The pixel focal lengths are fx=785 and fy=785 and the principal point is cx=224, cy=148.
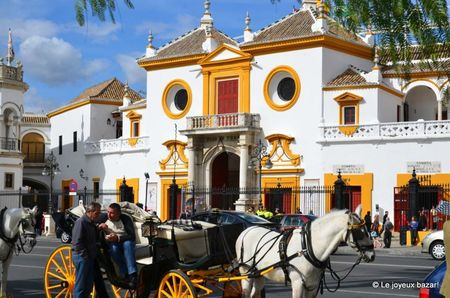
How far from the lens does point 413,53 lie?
14180mm

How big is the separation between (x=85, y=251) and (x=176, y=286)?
133cm

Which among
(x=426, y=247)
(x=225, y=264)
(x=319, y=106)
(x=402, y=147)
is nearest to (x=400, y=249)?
(x=426, y=247)

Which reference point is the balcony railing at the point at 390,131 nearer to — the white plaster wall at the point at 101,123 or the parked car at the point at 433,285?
the white plaster wall at the point at 101,123

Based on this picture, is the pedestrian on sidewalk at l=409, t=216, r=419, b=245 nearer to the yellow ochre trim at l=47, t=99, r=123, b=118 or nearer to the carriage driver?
the carriage driver

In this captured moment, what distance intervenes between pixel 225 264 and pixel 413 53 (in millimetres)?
5540

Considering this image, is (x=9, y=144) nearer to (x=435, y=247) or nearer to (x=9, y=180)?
(x=9, y=180)

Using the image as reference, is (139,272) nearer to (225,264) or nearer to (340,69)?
(225,264)

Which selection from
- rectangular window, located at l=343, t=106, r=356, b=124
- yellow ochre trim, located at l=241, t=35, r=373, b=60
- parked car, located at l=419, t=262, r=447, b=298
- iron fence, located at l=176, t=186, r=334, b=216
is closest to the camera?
parked car, located at l=419, t=262, r=447, b=298

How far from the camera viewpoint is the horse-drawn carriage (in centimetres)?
1000

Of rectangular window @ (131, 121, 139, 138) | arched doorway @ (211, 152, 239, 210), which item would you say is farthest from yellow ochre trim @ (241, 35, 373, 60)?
rectangular window @ (131, 121, 139, 138)

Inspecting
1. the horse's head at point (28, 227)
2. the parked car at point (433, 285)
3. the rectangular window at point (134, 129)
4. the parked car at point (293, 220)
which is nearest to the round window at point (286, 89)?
the rectangular window at point (134, 129)

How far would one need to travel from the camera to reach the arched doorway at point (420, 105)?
40.4 metres

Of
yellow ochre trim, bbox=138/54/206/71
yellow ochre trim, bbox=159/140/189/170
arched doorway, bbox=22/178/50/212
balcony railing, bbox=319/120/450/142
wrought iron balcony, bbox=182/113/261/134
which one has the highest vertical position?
yellow ochre trim, bbox=138/54/206/71

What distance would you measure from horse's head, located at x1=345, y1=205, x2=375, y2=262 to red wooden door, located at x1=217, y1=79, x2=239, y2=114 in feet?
107
